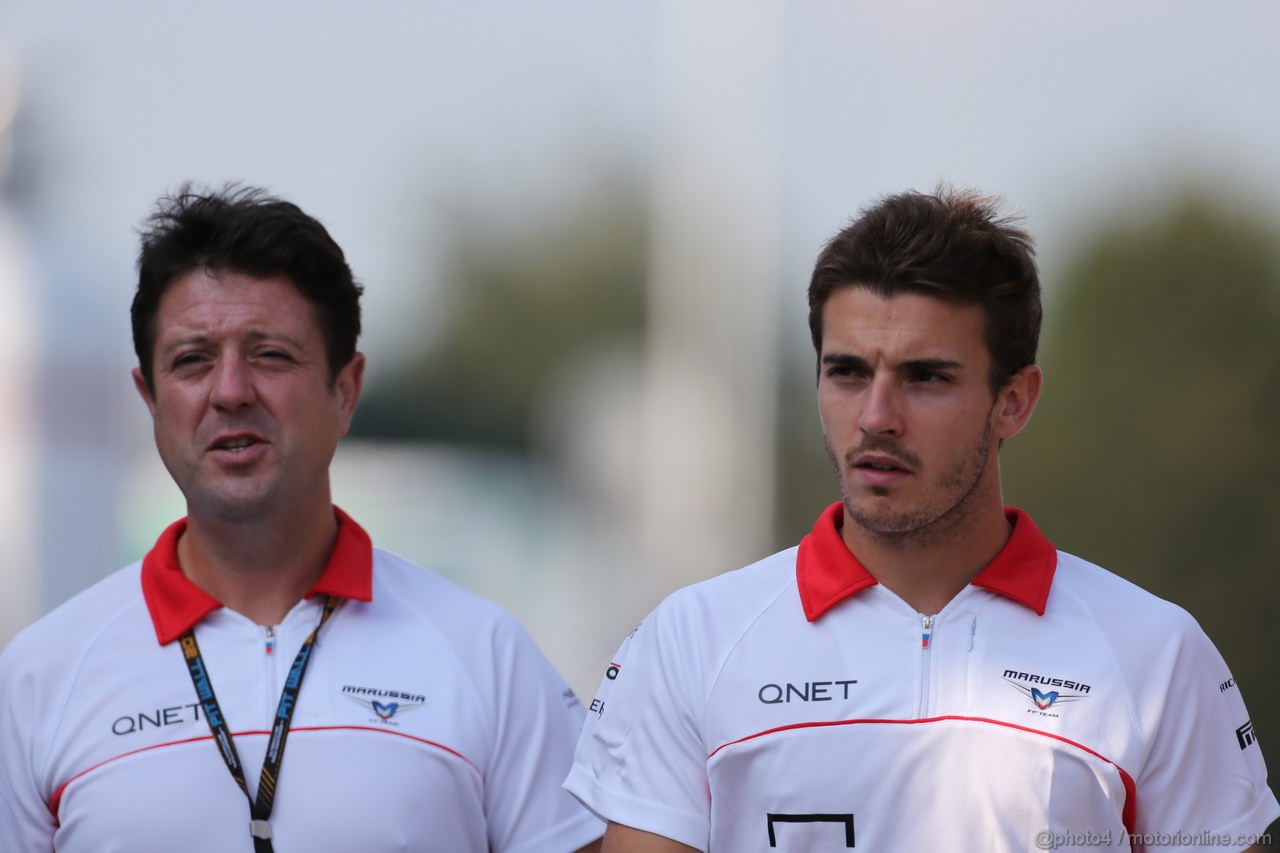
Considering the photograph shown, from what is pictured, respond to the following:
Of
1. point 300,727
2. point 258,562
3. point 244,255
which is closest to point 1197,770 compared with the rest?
point 300,727

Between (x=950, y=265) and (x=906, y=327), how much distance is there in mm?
123

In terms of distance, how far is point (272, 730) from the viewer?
89.4 inches

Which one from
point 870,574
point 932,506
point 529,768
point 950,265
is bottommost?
point 529,768

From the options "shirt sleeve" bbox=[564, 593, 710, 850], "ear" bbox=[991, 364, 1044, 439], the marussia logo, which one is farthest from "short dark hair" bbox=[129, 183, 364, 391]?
the marussia logo

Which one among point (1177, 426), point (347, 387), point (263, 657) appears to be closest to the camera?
point (263, 657)

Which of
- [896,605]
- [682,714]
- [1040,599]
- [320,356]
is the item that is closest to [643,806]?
[682,714]

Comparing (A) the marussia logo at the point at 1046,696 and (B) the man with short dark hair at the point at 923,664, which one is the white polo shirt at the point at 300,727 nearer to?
(B) the man with short dark hair at the point at 923,664

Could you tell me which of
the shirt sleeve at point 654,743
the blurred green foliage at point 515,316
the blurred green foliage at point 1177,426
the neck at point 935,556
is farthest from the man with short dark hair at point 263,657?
the blurred green foliage at point 1177,426

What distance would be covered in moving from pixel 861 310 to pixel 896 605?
459 mm

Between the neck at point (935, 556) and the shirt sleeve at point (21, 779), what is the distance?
4.55ft

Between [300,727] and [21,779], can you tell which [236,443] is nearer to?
[300,727]

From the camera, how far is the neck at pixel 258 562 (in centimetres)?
243

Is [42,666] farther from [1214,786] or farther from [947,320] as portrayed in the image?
[1214,786]

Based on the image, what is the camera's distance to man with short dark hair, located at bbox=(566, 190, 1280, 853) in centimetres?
201
